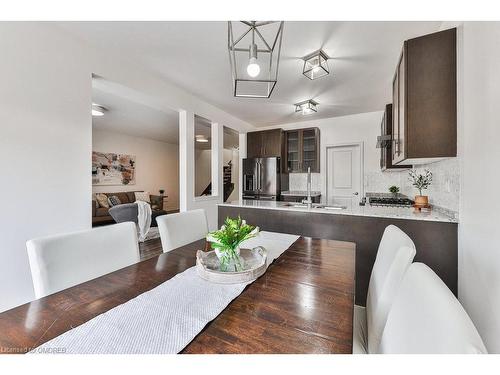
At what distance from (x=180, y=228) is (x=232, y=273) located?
891mm

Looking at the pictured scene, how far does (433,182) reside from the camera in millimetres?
2369

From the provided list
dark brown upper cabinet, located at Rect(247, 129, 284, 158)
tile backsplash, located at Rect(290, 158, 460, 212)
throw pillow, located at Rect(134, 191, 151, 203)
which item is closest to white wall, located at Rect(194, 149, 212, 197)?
throw pillow, located at Rect(134, 191, 151, 203)

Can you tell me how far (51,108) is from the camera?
1.88 meters

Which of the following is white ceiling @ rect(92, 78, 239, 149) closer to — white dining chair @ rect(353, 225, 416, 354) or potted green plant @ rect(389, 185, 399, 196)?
white dining chair @ rect(353, 225, 416, 354)

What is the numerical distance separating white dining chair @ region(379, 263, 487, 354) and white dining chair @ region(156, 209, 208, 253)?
137cm

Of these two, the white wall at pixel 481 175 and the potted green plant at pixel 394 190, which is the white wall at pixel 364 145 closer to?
the potted green plant at pixel 394 190

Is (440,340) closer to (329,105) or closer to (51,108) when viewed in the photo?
(51,108)

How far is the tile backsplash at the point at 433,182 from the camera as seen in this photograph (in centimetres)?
176

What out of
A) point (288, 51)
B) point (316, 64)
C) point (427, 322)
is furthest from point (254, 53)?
point (427, 322)

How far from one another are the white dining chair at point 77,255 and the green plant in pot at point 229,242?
63cm

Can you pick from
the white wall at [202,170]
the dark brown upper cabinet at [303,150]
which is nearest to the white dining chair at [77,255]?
the dark brown upper cabinet at [303,150]

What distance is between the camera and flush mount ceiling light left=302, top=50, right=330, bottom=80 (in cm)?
222

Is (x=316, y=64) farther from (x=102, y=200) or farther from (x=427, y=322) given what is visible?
(x=102, y=200)
